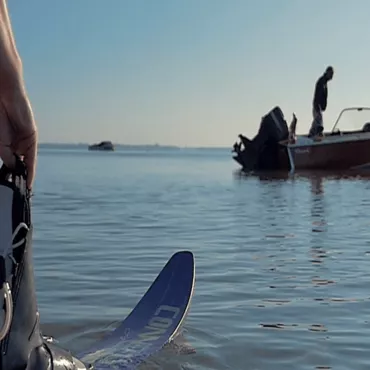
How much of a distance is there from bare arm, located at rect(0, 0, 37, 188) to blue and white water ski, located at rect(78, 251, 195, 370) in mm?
1682

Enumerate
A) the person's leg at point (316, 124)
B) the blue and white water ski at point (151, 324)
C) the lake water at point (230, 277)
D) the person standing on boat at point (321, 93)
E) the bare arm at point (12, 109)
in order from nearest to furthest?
the bare arm at point (12, 109)
the blue and white water ski at point (151, 324)
the lake water at point (230, 277)
the person standing on boat at point (321, 93)
the person's leg at point (316, 124)

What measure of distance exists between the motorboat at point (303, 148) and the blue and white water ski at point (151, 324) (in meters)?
21.0

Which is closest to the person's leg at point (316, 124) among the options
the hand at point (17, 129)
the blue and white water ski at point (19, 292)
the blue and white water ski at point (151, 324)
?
the blue and white water ski at point (151, 324)

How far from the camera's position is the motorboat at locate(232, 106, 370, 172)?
2553 centimetres

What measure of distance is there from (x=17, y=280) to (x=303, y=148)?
24816mm

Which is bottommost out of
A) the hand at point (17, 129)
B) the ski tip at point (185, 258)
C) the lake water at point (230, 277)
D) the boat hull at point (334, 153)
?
the boat hull at point (334, 153)

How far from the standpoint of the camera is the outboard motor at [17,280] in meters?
2.29

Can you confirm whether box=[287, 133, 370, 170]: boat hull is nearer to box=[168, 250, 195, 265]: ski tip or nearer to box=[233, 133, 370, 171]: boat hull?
box=[233, 133, 370, 171]: boat hull

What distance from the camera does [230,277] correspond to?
6.43 meters

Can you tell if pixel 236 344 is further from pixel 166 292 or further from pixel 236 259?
pixel 236 259

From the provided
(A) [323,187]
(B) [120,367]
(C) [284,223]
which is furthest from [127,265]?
(A) [323,187]

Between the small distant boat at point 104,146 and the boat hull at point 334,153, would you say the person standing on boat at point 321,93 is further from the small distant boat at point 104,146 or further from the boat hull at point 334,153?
the small distant boat at point 104,146

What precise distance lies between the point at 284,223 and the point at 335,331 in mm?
6516

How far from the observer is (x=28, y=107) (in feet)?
7.65
